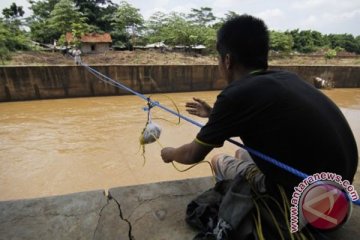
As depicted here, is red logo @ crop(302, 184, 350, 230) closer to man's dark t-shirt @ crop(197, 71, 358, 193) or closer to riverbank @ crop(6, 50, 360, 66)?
man's dark t-shirt @ crop(197, 71, 358, 193)

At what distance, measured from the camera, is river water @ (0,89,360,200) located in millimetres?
5406

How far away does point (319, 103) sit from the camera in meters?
1.15

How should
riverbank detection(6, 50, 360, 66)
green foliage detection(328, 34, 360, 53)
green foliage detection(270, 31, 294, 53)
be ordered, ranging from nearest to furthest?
1. riverbank detection(6, 50, 360, 66)
2. green foliage detection(270, 31, 294, 53)
3. green foliage detection(328, 34, 360, 53)

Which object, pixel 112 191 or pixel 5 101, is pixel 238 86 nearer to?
pixel 112 191

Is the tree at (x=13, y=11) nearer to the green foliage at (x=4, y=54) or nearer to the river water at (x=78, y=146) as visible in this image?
the green foliage at (x=4, y=54)

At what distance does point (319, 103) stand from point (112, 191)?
4.81 ft

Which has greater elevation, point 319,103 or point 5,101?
point 319,103

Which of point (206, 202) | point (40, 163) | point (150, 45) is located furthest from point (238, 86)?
point (150, 45)

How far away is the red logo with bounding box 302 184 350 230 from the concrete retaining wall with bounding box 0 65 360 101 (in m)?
13.2

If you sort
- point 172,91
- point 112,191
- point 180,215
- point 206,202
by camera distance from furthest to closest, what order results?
point 172,91 < point 112,191 < point 180,215 < point 206,202

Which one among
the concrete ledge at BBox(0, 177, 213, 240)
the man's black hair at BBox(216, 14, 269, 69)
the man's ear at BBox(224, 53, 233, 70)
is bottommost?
the concrete ledge at BBox(0, 177, 213, 240)

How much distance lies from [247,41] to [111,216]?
1.29 m

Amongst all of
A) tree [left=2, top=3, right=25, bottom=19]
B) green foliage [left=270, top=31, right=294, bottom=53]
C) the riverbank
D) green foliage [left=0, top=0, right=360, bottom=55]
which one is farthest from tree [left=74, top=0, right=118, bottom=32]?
green foliage [left=270, top=31, right=294, bottom=53]

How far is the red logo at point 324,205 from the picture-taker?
104 centimetres
